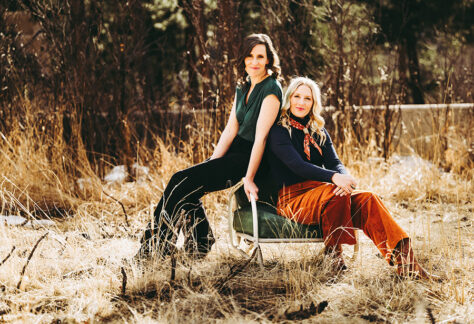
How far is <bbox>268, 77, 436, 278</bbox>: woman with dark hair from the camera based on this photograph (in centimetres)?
292

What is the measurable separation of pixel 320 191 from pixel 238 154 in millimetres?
614

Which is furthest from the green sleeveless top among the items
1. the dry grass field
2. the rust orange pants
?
the dry grass field

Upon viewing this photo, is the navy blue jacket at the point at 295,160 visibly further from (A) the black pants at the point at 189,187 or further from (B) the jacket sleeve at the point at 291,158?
(A) the black pants at the point at 189,187

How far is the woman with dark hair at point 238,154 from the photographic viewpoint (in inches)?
125

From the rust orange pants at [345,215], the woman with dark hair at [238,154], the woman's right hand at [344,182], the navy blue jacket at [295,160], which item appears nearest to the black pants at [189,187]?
the woman with dark hair at [238,154]

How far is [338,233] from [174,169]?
2411mm

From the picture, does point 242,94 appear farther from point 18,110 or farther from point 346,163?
point 18,110

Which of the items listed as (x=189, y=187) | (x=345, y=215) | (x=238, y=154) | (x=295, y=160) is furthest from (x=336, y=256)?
(x=189, y=187)

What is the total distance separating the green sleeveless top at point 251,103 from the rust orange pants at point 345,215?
1.84ft

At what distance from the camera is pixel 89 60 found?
564cm

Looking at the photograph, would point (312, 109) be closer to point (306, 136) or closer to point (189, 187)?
point (306, 136)

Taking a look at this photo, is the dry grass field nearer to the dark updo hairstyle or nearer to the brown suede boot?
the brown suede boot

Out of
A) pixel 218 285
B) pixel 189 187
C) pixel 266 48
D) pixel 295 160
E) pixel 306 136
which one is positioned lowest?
pixel 218 285

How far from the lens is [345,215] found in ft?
9.78
